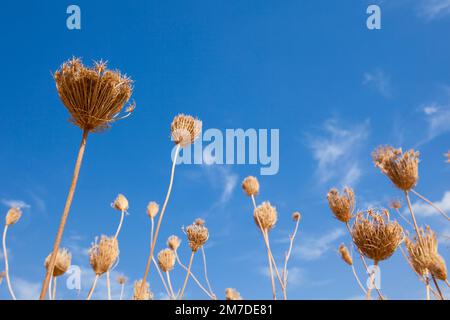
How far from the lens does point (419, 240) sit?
17.3 ft

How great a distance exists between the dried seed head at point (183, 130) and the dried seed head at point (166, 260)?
134 inches

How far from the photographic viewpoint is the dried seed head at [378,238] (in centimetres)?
552

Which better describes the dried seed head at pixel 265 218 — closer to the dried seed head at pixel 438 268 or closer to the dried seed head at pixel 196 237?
the dried seed head at pixel 196 237

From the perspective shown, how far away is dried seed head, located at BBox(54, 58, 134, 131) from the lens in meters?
4.41

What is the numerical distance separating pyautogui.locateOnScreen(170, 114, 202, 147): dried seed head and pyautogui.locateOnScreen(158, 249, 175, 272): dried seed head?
3.40 meters

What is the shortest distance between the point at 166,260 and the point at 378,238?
5.81 meters

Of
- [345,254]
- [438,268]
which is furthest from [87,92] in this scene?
[345,254]

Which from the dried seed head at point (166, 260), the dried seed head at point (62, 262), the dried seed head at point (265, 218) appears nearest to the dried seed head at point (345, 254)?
the dried seed head at point (265, 218)

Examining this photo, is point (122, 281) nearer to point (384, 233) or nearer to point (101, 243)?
point (101, 243)

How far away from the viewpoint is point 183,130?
791 centimetres

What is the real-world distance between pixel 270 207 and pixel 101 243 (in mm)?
4663

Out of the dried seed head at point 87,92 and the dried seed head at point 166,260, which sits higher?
the dried seed head at point 87,92

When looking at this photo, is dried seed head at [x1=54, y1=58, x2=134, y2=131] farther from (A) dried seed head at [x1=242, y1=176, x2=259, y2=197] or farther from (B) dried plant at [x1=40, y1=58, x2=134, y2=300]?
(A) dried seed head at [x1=242, y1=176, x2=259, y2=197]

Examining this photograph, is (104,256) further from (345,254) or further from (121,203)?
(345,254)
